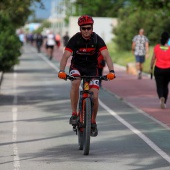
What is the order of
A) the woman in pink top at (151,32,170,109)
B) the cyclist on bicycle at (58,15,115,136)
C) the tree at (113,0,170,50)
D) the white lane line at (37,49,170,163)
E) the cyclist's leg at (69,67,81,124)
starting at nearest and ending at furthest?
the white lane line at (37,49,170,163) → the cyclist on bicycle at (58,15,115,136) → the cyclist's leg at (69,67,81,124) → the woman in pink top at (151,32,170,109) → the tree at (113,0,170,50)

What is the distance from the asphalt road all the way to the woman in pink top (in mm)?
803

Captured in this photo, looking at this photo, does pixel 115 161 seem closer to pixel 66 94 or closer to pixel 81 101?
pixel 81 101

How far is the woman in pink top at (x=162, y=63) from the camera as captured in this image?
→ 17.2 meters

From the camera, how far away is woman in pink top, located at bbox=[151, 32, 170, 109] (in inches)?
676

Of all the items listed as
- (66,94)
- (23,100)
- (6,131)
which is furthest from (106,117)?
(66,94)

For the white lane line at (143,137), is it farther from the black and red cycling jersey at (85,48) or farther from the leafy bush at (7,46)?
the leafy bush at (7,46)

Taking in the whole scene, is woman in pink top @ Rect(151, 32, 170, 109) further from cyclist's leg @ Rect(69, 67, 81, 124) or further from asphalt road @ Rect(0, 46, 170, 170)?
cyclist's leg @ Rect(69, 67, 81, 124)

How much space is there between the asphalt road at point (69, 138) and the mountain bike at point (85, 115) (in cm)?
18

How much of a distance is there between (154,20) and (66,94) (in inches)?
1036

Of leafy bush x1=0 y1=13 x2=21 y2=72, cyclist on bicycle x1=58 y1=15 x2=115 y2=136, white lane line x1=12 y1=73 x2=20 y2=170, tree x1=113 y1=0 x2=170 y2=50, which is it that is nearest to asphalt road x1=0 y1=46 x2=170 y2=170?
white lane line x1=12 y1=73 x2=20 y2=170

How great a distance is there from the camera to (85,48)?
1087cm

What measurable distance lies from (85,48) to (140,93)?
1168 centimetres

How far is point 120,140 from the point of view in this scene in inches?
479

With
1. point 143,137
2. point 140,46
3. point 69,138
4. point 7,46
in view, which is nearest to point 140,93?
point 140,46
